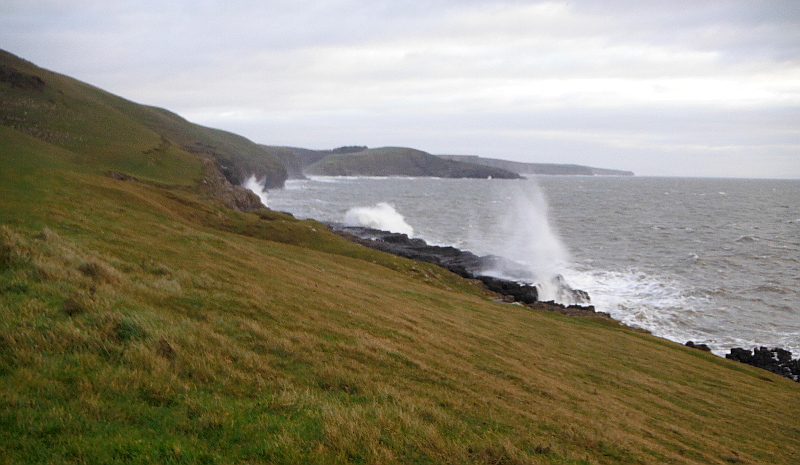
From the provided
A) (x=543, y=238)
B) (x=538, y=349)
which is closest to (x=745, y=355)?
(x=538, y=349)

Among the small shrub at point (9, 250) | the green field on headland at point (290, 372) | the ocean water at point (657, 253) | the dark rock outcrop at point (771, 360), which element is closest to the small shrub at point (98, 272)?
the green field on headland at point (290, 372)

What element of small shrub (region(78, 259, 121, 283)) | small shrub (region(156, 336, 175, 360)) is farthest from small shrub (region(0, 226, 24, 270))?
small shrub (region(156, 336, 175, 360))

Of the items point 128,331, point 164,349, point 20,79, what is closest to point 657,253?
point 164,349

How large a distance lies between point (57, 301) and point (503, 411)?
967 centimetres

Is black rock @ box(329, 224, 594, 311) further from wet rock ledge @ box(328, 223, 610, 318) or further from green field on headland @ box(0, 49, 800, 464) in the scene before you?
green field on headland @ box(0, 49, 800, 464)

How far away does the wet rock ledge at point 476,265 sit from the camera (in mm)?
42938

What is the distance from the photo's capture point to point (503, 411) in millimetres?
11633

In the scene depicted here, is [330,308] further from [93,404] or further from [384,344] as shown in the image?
[93,404]

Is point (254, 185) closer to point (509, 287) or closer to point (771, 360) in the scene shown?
point (509, 287)

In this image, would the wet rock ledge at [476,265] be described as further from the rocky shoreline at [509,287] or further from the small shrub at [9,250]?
the small shrub at [9,250]

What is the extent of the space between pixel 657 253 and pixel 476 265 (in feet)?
95.4

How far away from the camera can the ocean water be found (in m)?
43.6

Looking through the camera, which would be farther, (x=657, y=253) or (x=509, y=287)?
(x=657, y=253)

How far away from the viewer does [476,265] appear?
5775 cm
